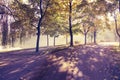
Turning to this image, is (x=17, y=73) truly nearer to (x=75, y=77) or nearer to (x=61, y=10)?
(x=75, y=77)

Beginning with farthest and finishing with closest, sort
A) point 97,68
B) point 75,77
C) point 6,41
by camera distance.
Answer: point 6,41 < point 97,68 < point 75,77

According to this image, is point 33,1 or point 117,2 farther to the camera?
point 33,1

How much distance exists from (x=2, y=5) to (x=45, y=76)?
2828 cm

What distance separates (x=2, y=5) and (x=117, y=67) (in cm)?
2779

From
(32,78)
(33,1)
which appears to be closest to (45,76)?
(32,78)

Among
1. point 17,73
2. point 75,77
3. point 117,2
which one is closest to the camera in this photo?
point 75,77

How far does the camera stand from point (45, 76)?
16688 mm

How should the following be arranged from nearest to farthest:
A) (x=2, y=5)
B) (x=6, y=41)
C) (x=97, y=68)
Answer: (x=97, y=68), (x=2, y=5), (x=6, y=41)

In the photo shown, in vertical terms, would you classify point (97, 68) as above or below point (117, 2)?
below

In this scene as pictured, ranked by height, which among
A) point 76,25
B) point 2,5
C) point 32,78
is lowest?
point 32,78

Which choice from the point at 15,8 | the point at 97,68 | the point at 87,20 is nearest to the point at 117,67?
the point at 97,68

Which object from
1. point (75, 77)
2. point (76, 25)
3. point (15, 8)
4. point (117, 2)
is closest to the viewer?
point (75, 77)

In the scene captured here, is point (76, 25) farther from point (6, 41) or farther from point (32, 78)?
point (32, 78)

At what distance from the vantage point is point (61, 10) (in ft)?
121
